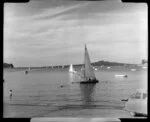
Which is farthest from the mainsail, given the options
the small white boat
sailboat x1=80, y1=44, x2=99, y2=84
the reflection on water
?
the small white boat

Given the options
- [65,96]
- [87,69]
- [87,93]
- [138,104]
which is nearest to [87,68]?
[87,69]

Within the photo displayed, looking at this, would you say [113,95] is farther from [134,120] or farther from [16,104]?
[16,104]

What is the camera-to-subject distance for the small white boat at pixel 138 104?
2436 millimetres

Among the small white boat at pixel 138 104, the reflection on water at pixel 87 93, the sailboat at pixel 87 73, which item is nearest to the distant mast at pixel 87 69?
the sailboat at pixel 87 73

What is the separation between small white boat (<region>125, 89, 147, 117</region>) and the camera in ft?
7.99

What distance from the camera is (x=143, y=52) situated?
2.56m

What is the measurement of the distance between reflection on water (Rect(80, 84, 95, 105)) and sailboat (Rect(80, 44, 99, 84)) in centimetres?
6

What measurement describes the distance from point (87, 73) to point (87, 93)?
0.68ft

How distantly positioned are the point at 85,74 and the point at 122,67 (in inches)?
23.8

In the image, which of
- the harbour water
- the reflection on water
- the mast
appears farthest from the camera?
the reflection on water

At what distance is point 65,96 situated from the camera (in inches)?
127

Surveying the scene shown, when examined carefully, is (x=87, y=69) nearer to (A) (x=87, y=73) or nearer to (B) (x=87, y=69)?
(B) (x=87, y=69)

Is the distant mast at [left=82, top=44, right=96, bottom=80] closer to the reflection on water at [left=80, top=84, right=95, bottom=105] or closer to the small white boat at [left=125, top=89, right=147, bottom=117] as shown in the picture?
the reflection on water at [left=80, top=84, right=95, bottom=105]

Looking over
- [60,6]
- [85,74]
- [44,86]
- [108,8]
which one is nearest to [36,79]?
[44,86]
